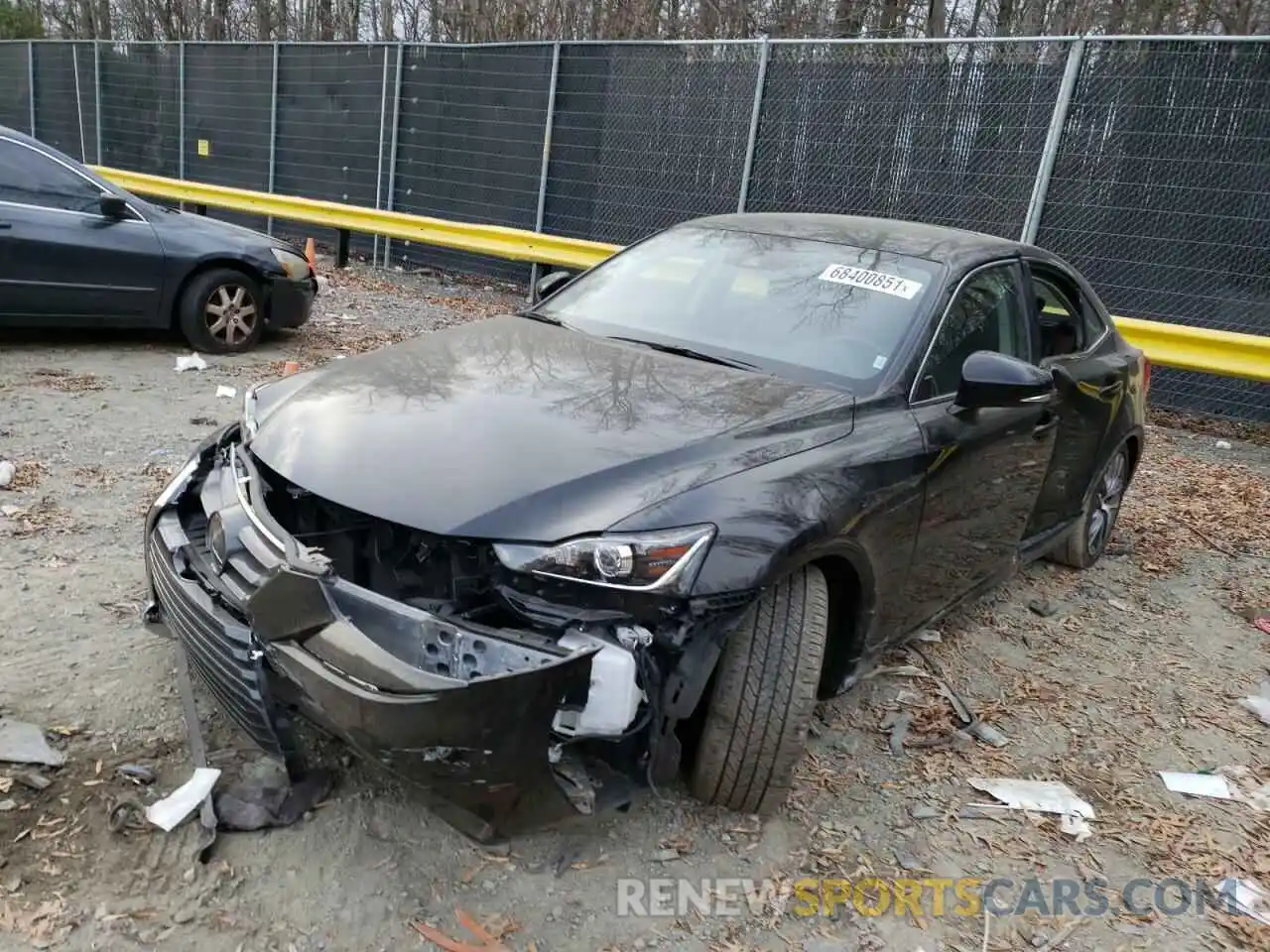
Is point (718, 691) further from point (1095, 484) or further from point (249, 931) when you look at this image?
point (1095, 484)

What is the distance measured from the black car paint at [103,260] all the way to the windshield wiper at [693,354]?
183 inches

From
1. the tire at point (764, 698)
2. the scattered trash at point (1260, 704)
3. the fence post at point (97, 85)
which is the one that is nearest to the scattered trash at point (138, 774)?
the tire at point (764, 698)

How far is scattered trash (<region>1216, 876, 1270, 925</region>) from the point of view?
2752 mm

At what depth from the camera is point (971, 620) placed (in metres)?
4.41

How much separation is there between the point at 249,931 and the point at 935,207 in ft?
27.5

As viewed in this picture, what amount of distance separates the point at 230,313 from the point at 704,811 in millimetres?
5840

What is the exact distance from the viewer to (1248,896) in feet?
9.22

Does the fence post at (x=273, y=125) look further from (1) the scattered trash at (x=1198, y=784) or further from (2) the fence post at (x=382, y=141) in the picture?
(1) the scattered trash at (x=1198, y=784)

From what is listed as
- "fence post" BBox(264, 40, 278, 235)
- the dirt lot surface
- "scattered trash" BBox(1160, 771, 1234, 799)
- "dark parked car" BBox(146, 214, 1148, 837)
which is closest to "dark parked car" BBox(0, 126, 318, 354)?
the dirt lot surface

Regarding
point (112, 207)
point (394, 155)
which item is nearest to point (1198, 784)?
point (112, 207)

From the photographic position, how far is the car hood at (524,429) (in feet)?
8.07

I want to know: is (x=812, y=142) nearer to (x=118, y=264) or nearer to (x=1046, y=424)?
(x=118, y=264)

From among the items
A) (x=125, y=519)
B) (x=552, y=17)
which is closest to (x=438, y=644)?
(x=125, y=519)

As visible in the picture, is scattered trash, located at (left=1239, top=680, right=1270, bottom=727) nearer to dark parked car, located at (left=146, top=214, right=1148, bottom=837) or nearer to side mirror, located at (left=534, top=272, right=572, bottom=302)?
dark parked car, located at (left=146, top=214, right=1148, bottom=837)
